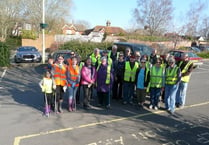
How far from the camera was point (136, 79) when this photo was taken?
7.10 metres

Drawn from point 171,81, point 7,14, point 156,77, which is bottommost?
point 171,81

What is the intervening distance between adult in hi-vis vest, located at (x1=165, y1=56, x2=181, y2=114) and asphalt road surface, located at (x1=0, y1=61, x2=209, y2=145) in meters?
0.32

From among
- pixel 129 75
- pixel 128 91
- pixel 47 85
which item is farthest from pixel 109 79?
pixel 47 85

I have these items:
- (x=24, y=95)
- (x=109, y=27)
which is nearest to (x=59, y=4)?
(x=109, y=27)

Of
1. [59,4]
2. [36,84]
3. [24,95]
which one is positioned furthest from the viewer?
[59,4]

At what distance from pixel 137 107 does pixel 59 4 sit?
35.5 meters

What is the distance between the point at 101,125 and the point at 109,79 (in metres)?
1.69

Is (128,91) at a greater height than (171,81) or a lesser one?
lesser

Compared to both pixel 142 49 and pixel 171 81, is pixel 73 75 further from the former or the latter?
pixel 142 49

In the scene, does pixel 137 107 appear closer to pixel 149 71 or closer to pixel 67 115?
pixel 149 71

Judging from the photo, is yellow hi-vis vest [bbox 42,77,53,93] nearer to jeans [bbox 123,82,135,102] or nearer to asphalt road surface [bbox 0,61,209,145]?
asphalt road surface [bbox 0,61,209,145]

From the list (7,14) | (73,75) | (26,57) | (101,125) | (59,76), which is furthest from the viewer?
(7,14)

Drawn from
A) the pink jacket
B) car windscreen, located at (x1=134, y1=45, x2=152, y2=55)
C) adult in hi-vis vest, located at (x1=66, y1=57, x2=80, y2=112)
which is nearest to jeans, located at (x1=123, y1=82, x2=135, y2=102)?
the pink jacket

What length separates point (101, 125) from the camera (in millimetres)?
5766
